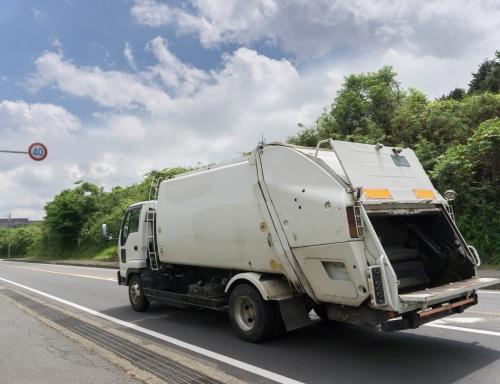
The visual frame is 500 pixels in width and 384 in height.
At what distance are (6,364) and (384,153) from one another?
5.91 metres

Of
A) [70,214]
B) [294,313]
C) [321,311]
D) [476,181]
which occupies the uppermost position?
[70,214]

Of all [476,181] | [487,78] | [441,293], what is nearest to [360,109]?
[476,181]

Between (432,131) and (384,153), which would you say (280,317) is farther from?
(432,131)

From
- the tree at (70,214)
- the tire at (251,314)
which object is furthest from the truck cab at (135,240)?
the tree at (70,214)

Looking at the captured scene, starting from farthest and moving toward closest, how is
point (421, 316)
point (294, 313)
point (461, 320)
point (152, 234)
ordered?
point (152, 234), point (461, 320), point (294, 313), point (421, 316)

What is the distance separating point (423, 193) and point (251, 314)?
309 cm

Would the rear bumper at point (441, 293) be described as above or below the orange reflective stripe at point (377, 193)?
below

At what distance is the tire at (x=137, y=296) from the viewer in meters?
10.2

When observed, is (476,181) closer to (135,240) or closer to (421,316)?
(135,240)

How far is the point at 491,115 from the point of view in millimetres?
21391

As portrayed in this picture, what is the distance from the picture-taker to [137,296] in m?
10.3

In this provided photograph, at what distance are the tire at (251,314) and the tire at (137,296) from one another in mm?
3437

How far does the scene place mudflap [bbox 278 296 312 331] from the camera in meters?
6.61

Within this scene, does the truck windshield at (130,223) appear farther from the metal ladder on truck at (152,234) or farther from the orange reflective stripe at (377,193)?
the orange reflective stripe at (377,193)
